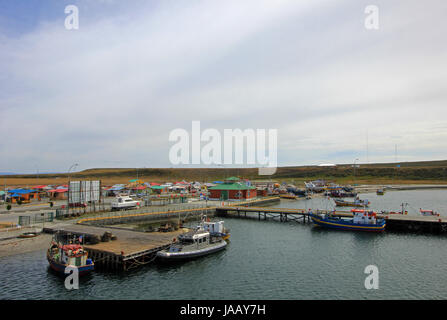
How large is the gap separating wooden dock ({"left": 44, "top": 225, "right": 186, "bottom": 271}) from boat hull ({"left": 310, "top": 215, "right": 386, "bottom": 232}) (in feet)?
99.5

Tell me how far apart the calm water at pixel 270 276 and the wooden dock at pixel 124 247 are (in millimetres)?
1814


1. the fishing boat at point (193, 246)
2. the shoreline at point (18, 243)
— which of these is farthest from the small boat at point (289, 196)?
the shoreline at point (18, 243)

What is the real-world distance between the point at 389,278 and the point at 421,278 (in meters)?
3.28

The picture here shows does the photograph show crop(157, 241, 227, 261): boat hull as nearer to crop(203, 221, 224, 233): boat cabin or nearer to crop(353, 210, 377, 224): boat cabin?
crop(203, 221, 224, 233): boat cabin

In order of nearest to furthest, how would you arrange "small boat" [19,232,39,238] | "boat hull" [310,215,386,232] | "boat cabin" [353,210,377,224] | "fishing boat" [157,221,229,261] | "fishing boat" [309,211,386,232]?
"fishing boat" [157,221,229,261]
"small boat" [19,232,39,238]
"boat hull" [310,215,386,232]
"fishing boat" [309,211,386,232]
"boat cabin" [353,210,377,224]

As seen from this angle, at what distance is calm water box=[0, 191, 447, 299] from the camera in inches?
1052

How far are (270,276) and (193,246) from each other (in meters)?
12.0

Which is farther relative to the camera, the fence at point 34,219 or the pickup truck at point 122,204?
the pickup truck at point 122,204

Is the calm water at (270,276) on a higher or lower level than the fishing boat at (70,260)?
lower

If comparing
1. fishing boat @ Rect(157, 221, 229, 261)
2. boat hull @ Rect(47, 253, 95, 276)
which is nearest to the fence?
boat hull @ Rect(47, 253, 95, 276)

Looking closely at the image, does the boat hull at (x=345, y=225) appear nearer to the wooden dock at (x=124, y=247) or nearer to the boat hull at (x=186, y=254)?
the boat hull at (x=186, y=254)

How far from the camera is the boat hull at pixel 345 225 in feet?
173
